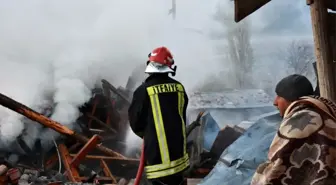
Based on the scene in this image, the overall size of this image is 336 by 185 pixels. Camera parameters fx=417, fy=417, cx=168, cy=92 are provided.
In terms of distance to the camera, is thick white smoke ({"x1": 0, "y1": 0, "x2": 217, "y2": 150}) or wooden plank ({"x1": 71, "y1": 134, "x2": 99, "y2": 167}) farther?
thick white smoke ({"x1": 0, "y1": 0, "x2": 217, "y2": 150})

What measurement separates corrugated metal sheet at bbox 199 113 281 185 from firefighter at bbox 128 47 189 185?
43.7 inches

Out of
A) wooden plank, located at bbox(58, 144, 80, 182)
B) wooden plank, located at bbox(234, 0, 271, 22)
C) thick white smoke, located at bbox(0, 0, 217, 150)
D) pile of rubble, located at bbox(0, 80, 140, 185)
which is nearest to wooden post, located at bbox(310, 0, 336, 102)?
wooden plank, located at bbox(234, 0, 271, 22)

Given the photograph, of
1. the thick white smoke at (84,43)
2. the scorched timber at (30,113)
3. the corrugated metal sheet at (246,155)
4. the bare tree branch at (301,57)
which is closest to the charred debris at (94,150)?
the scorched timber at (30,113)

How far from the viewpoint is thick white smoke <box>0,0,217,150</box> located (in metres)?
7.98

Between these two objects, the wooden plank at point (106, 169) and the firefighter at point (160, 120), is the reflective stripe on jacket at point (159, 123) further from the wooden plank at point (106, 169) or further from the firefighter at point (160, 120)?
the wooden plank at point (106, 169)

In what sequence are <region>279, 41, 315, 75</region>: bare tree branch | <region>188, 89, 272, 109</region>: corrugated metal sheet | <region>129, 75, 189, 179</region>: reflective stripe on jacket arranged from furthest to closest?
<region>279, 41, 315, 75</region>: bare tree branch → <region>188, 89, 272, 109</region>: corrugated metal sheet → <region>129, 75, 189, 179</region>: reflective stripe on jacket

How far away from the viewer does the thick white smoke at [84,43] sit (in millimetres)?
7977

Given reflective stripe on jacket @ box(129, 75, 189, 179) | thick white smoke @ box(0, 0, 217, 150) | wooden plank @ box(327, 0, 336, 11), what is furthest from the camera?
thick white smoke @ box(0, 0, 217, 150)

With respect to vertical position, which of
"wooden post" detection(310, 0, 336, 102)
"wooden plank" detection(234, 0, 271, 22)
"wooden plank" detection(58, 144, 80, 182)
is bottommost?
"wooden plank" detection(58, 144, 80, 182)

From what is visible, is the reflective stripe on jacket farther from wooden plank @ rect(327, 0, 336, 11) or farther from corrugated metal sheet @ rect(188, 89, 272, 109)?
corrugated metal sheet @ rect(188, 89, 272, 109)

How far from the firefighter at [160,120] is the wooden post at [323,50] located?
1.13 meters

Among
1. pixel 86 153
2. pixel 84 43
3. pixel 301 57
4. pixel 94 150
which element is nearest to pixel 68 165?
pixel 86 153

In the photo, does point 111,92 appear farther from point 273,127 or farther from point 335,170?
point 335,170

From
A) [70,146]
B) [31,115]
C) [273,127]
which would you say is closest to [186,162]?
[273,127]
